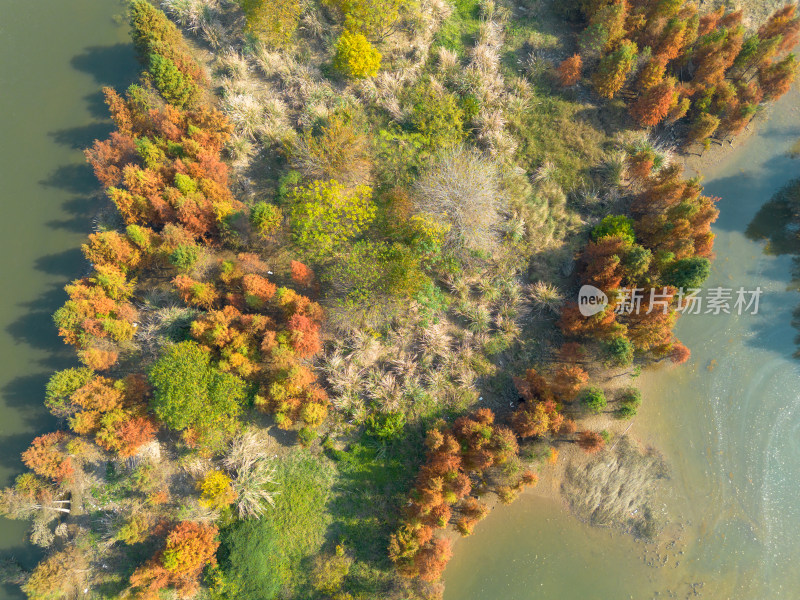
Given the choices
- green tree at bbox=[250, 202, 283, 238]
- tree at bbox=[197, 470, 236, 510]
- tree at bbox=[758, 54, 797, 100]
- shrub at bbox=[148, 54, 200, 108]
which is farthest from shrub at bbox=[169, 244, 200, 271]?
tree at bbox=[758, 54, 797, 100]

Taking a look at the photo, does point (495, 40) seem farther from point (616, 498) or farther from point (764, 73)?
point (616, 498)

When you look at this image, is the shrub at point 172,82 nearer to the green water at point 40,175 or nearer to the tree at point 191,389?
the green water at point 40,175

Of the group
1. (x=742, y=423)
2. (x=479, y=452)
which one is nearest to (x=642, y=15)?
(x=742, y=423)

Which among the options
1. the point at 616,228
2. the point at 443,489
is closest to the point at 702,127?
the point at 616,228

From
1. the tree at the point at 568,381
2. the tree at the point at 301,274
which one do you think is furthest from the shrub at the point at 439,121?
the tree at the point at 568,381

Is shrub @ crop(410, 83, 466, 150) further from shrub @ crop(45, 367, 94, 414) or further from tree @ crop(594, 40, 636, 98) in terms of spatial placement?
shrub @ crop(45, 367, 94, 414)

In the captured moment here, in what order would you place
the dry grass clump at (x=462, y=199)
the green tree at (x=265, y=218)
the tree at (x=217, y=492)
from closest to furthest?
the tree at (x=217, y=492), the green tree at (x=265, y=218), the dry grass clump at (x=462, y=199)
